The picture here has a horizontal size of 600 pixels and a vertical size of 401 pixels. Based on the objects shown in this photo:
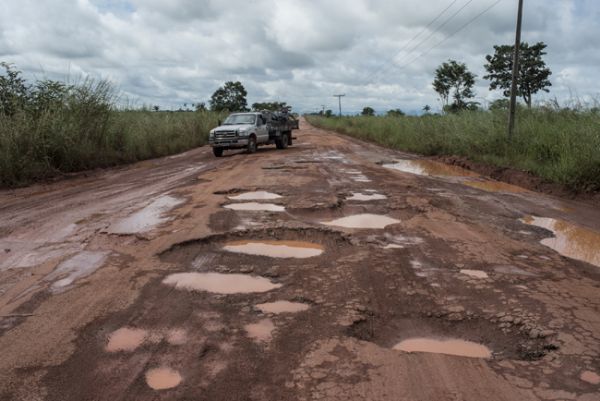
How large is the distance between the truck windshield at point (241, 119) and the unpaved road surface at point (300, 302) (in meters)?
12.2

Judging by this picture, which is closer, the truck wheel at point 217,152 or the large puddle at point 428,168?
the large puddle at point 428,168

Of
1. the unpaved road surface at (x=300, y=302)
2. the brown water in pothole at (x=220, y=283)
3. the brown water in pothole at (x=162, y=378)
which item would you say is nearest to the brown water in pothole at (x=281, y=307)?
the unpaved road surface at (x=300, y=302)

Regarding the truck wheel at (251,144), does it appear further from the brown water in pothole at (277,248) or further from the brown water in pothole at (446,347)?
the brown water in pothole at (446,347)

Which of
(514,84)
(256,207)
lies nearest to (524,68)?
(514,84)

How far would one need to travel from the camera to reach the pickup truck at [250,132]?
59.0 feet

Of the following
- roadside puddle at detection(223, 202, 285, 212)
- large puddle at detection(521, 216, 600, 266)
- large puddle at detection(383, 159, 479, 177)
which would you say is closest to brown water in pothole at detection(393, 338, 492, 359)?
large puddle at detection(521, 216, 600, 266)

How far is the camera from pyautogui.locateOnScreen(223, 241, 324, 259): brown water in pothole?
16.1 feet

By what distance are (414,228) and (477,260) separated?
133 centimetres

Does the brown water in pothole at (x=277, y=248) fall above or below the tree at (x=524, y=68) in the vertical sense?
below

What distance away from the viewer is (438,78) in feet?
116

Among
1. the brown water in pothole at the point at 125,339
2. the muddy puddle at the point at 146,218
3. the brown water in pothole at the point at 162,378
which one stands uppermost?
the muddy puddle at the point at 146,218

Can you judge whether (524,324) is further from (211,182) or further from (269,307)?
(211,182)

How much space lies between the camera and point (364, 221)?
6270mm

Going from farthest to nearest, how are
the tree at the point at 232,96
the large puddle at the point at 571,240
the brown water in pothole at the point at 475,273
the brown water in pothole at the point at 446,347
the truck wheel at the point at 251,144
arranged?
1. the tree at the point at 232,96
2. the truck wheel at the point at 251,144
3. the large puddle at the point at 571,240
4. the brown water in pothole at the point at 475,273
5. the brown water in pothole at the point at 446,347
